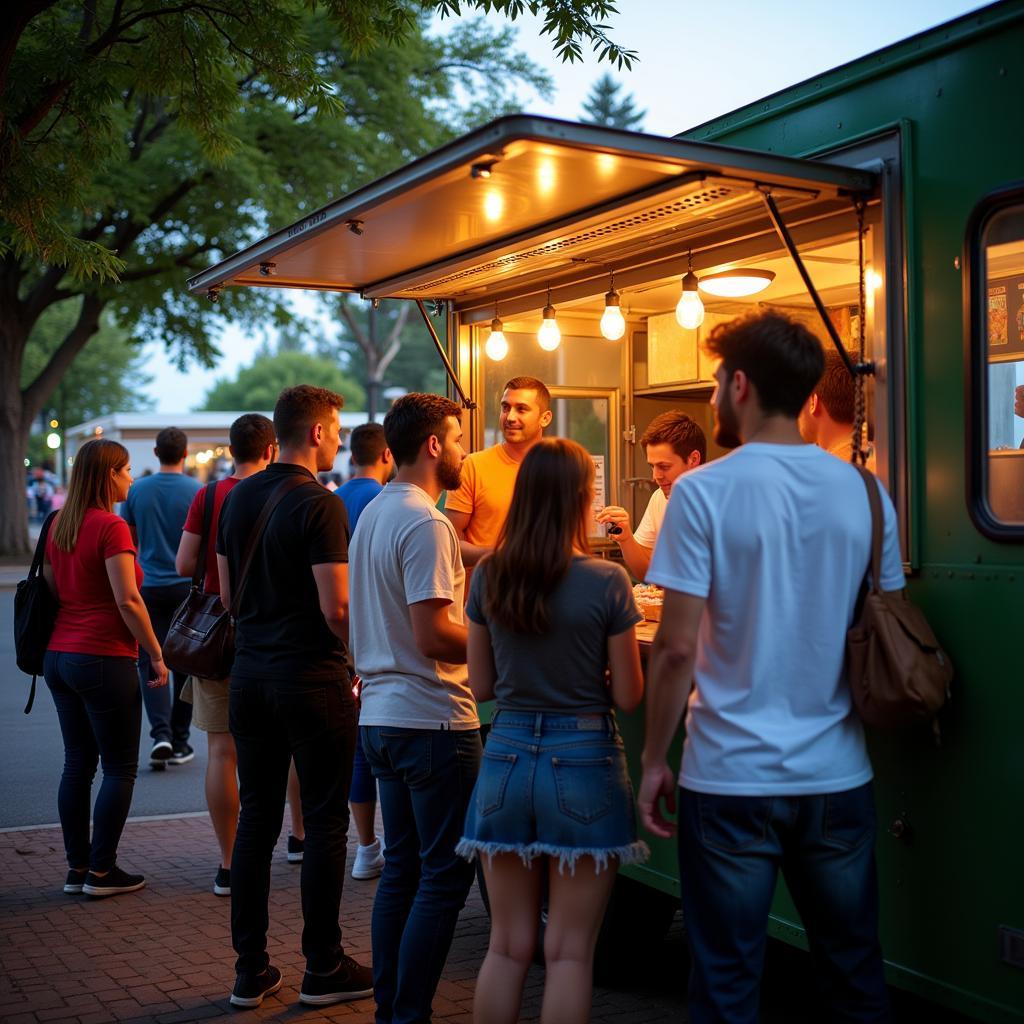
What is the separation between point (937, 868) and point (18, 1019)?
3.25 m

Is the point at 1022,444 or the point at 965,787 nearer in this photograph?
the point at 965,787

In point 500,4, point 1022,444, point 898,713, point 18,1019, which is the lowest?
point 18,1019

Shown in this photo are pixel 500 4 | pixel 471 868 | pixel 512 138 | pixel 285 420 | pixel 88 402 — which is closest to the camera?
pixel 512 138

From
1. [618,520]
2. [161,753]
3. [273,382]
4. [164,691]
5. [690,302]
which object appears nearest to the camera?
[690,302]

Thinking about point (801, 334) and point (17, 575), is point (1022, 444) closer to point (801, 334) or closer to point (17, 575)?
point (801, 334)

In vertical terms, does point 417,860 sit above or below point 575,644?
below

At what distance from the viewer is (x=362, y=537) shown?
168 inches

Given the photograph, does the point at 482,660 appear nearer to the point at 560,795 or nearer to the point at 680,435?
the point at 560,795

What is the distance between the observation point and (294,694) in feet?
15.0

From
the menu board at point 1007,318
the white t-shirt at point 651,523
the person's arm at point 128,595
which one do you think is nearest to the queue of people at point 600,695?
the menu board at point 1007,318

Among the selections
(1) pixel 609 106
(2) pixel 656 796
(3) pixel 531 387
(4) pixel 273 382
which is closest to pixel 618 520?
(3) pixel 531 387

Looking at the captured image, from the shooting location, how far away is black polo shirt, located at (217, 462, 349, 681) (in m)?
4.58

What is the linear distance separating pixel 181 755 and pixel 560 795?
21.2ft

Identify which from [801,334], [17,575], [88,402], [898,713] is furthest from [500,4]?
[88,402]
